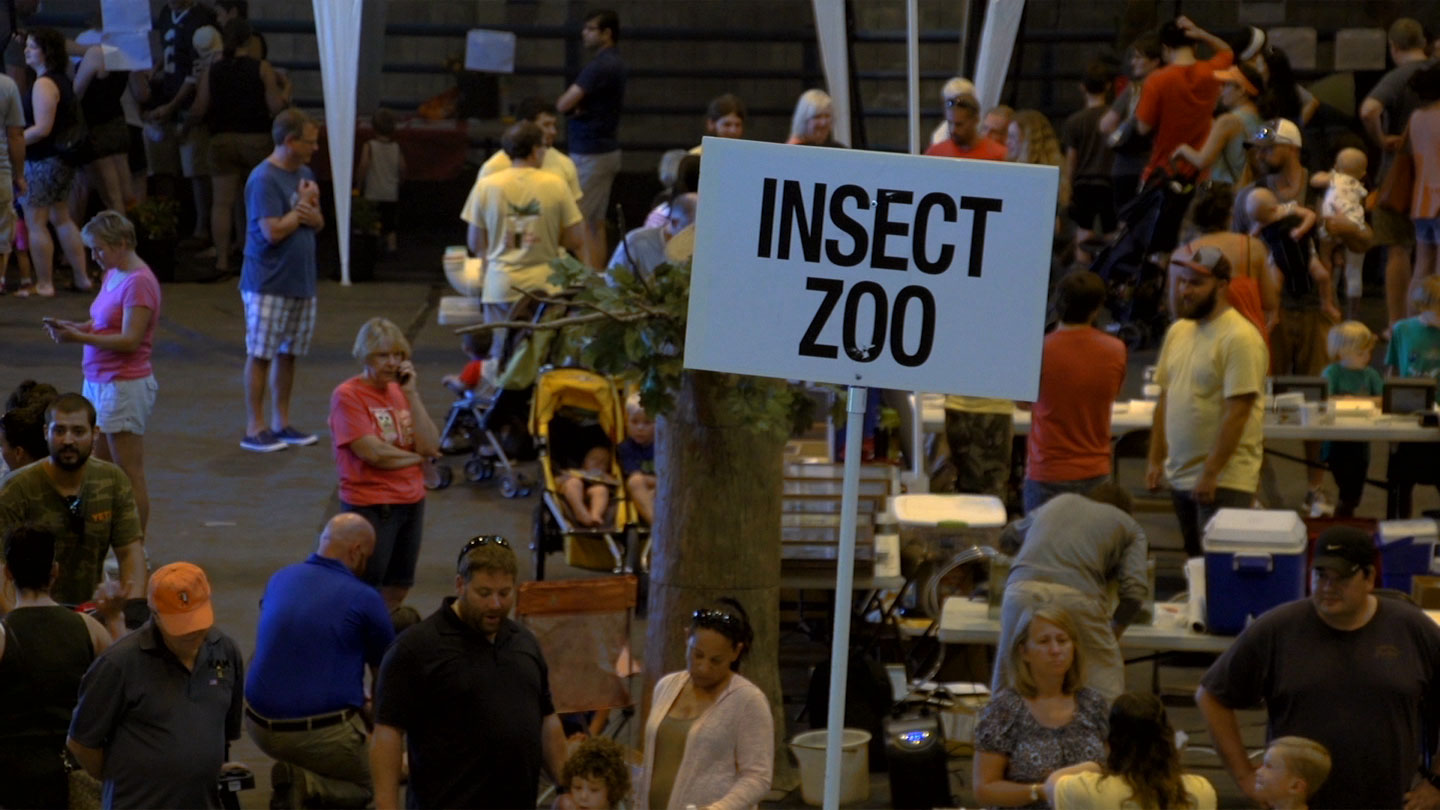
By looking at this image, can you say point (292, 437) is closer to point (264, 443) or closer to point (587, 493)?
point (264, 443)

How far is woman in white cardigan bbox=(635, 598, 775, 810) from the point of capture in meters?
5.30

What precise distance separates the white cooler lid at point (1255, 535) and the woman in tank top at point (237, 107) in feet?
34.0

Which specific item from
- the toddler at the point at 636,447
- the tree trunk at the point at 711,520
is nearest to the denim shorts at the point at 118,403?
the toddler at the point at 636,447

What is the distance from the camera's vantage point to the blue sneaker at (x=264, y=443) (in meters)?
11.1

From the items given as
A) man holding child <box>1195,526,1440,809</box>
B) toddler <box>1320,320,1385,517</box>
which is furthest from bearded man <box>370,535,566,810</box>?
toddler <box>1320,320,1385,517</box>

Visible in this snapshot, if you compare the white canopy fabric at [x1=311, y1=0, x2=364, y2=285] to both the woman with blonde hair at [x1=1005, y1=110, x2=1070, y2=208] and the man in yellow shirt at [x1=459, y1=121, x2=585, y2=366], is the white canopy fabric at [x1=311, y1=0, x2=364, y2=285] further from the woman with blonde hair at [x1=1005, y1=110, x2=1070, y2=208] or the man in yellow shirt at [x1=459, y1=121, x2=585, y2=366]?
the woman with blonde hair at [x1=1005, y1=110, x2=1070, y2=208]

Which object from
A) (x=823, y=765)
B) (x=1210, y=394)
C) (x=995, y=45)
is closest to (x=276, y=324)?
(x=995, y=45)

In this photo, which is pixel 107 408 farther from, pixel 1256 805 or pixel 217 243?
pixel 217 243

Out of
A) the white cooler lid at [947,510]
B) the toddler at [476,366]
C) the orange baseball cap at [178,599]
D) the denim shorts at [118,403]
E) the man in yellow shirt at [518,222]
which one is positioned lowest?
the orange baseball cap at [178,599]

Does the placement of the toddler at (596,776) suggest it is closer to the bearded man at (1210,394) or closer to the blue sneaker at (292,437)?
the bearded man at (1210,394)

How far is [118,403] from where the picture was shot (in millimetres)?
8625

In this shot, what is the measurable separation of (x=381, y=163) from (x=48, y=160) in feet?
11.5

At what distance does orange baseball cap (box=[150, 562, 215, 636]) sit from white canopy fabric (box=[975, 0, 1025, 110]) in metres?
7.08

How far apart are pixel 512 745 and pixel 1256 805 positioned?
2837 mm
